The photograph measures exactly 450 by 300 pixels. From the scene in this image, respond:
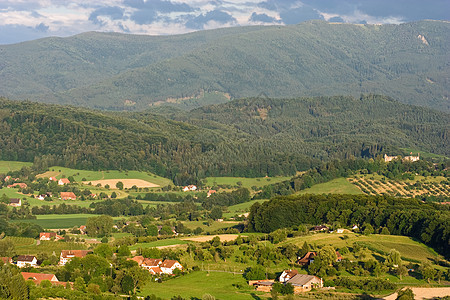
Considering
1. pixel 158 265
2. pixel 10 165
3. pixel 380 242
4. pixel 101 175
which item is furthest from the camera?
pixel 10 165

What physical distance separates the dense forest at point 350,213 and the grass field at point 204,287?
2481 centimetres

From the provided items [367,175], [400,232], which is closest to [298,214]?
[400,232]

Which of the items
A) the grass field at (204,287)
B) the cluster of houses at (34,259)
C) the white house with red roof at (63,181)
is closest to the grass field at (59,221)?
the cluster of houses at (34,259)

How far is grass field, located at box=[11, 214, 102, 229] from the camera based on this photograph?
111000mm

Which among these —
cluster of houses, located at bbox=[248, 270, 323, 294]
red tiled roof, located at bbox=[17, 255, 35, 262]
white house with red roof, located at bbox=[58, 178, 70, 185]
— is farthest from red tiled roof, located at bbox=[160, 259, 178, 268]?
white house with red roof, located at bbox=[58, 178, 70, 185]

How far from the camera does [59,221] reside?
116 metres

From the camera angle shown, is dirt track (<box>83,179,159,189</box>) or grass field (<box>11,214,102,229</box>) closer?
grass field (<box>11,214,102,229</box>)

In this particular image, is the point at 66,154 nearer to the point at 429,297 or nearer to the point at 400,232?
the point at 400,232

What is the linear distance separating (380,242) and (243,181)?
93347mm

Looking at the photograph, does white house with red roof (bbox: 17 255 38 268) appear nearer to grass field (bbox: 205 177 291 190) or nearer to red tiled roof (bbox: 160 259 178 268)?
red tiled roof (bbox: 160 259 178 268)

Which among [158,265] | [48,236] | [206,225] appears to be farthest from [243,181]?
[158,265]

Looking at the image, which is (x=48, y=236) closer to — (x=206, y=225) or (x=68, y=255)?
(x=68, y=255)

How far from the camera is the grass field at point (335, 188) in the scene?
138m

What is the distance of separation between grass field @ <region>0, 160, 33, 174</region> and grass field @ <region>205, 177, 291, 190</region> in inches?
1521
